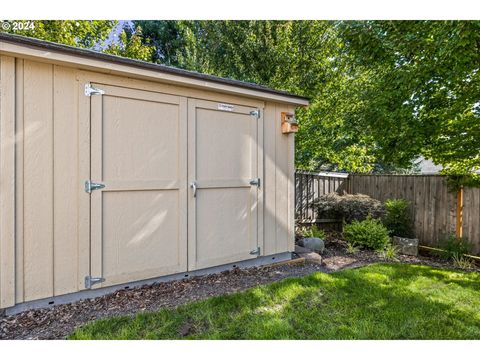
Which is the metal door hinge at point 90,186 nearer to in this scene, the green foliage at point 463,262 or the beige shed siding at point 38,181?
the beige shed siding at point 38,181

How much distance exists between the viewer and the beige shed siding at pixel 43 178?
8.25 ft

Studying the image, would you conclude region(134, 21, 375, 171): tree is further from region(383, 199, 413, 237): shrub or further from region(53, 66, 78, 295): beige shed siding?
region(53, 66, 78, 295): beige shed siding

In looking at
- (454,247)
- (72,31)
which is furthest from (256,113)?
(72,31)

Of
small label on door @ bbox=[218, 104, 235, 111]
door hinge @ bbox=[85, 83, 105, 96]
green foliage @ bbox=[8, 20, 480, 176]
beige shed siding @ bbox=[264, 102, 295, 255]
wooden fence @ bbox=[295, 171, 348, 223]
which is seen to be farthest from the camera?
wooden fence @ bbox=[295, 171, 348, 223]

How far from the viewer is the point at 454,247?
5168 millimetres

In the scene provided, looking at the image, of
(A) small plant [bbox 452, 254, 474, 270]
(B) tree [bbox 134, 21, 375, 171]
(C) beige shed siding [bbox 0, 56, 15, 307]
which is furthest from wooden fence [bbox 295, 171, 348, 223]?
(C) beige shed siding [bbox 0, 56, 15, 307]

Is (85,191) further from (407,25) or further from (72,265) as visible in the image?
(407,25)

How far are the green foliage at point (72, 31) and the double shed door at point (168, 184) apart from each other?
5.14 meters

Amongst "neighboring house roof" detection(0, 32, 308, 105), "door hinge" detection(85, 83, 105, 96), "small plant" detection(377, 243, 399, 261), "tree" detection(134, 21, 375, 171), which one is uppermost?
"tree" detection(134, 21, 375, 171)

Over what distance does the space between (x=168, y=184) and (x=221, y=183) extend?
2.37ft

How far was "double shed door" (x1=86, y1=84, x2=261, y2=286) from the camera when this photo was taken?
9.80ft

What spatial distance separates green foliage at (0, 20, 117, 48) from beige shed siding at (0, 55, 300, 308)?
16.3ft

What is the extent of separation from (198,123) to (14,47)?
1.86m

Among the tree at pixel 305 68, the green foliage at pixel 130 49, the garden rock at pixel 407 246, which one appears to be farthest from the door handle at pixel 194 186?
the green foliage at pixel 130 49
